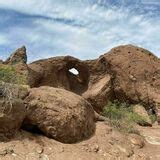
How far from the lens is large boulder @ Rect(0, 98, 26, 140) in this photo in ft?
34.0

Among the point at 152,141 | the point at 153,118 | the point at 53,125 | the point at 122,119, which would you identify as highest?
the point at 53,125

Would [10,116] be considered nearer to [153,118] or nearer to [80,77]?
[153,118]

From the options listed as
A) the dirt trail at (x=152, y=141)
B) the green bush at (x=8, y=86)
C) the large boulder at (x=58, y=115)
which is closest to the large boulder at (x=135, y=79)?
the dirt trail at (x=152, y=141)

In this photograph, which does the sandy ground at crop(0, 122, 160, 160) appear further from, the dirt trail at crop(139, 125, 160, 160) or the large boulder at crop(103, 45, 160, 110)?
the large boulder at crop(103, 45, 160, 110)

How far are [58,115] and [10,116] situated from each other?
1.65 m

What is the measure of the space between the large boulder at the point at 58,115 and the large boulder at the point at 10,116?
64 cm

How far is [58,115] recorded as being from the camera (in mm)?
11688

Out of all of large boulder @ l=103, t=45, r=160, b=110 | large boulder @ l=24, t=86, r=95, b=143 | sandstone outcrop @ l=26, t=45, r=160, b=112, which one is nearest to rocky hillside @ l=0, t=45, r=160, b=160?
large boulder @ l=24, t=86, r=95, b=143

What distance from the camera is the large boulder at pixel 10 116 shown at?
34.0ft

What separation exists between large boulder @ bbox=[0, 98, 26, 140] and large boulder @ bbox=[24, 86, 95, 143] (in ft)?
2.10

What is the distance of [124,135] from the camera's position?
13852 millimetres

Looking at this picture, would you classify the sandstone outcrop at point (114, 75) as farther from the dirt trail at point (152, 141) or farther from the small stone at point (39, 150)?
the small stone at point (39, 150)

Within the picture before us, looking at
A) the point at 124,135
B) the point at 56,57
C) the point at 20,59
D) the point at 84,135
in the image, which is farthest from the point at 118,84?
the point at 84,135

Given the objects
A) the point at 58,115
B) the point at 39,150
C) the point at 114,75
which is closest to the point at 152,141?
the point at 58,115
